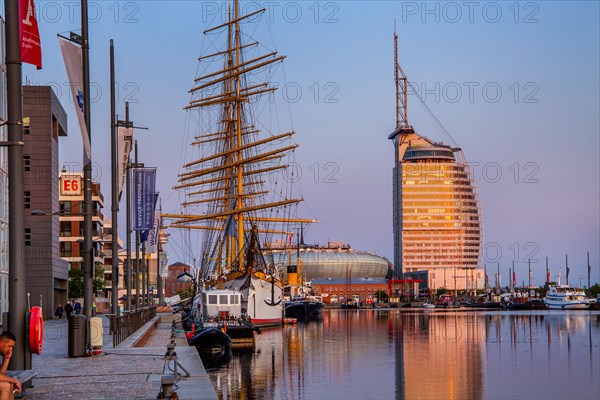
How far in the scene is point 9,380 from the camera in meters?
14.1

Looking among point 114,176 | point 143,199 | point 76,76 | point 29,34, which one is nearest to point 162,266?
point 143,199

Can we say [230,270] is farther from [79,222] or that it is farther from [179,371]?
[179,371]

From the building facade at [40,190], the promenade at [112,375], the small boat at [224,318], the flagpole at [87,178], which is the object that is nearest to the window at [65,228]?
the building facade at [40,190]

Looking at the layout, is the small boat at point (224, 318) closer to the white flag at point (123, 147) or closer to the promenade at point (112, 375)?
the white flag at point (123, 147)

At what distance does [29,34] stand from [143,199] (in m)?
29.7

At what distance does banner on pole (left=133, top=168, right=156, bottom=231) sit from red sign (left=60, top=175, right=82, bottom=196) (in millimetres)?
76598

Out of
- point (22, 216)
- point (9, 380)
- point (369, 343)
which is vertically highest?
point (22, 216)

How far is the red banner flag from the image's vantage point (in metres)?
18.5

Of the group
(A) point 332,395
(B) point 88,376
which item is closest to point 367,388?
(A) point 332,395

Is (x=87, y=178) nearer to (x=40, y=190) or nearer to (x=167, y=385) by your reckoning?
(x=167, y=385)

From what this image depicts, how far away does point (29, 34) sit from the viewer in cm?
1884

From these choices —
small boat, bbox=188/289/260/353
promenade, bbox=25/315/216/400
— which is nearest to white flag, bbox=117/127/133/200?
promenade, bbox=25/315/216/400

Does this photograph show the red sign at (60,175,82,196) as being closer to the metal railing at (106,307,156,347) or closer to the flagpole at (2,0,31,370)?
the metal railing at (106,307,156,347)

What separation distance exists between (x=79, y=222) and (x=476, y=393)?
93.2 m
